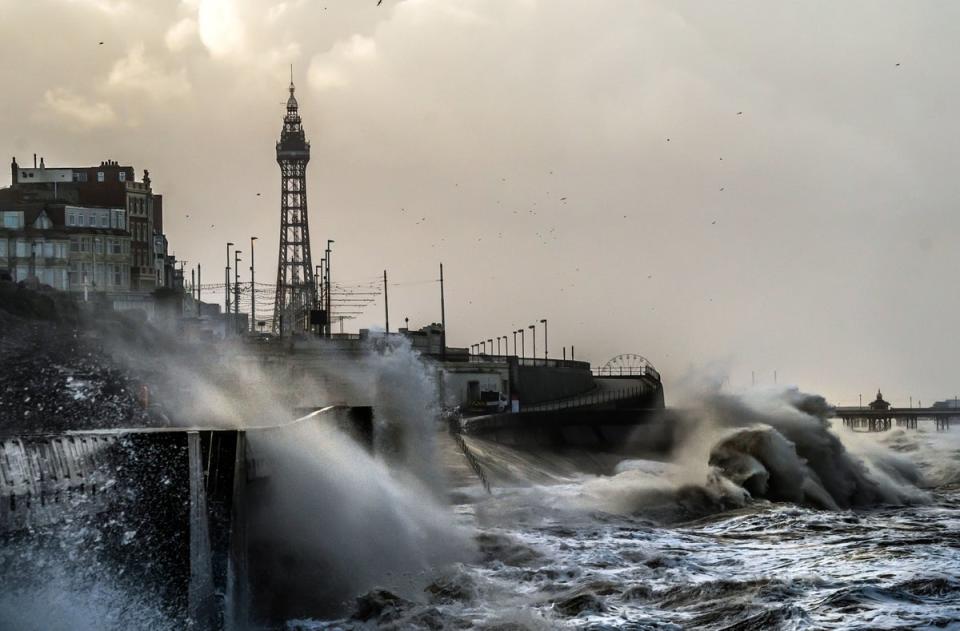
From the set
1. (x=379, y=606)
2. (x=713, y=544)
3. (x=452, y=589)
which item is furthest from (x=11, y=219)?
(x=379, y=606)

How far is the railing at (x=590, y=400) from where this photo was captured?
3221 inches

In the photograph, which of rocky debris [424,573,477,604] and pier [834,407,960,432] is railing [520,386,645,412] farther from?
pier [834,407,960,432]

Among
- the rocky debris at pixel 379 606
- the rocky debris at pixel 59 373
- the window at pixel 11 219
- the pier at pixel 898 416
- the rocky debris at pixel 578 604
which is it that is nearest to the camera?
the rocky debris at pixel 379 606

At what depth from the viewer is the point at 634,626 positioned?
70.3 feet

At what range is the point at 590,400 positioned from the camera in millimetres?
88438

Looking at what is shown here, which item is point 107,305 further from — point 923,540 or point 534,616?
point 534,616

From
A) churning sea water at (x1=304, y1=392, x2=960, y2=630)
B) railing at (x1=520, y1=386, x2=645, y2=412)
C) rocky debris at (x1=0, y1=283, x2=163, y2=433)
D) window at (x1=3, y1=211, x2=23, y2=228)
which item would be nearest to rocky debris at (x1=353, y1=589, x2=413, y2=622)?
churning sea water at (x1=304, y1=392, x2=960, y2=630)

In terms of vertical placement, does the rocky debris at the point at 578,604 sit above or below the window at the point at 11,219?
below

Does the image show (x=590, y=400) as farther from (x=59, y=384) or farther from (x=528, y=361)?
(x=59, y=384)

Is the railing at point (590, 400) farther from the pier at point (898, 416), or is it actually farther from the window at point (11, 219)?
the pier at point (898, 416)

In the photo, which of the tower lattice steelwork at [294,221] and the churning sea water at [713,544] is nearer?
the churning sea water at [713,544]

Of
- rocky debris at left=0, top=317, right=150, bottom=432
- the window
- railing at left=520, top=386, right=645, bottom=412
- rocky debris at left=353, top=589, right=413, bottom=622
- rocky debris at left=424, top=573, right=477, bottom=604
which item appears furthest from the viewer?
the window

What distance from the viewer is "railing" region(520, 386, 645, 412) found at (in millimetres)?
81812

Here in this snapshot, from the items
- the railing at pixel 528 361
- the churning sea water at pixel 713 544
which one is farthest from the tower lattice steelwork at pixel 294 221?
the churning sea water at pixel 713 544
